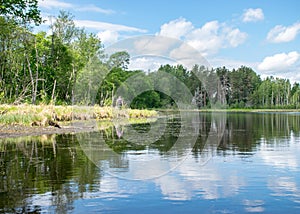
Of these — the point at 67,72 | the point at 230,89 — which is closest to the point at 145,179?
the point at 67,72

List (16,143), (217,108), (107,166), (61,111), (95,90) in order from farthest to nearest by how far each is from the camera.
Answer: (217,108) < (95,90) < (61,111) < (16,143) < (107,166)

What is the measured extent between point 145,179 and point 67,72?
46582 mm

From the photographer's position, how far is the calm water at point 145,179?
8.25 m

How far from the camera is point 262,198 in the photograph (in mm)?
8914

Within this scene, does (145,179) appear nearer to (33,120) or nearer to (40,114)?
(33,120)

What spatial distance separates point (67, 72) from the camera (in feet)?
183

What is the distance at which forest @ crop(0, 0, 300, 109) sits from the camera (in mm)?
38250

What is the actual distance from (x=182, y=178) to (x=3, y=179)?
4.71m

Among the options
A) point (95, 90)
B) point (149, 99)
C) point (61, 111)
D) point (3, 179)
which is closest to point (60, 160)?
point (3, 179)

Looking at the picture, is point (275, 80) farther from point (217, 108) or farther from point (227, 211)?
point (227, 211)

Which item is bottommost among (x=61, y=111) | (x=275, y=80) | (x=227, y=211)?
(x=227, y=211)

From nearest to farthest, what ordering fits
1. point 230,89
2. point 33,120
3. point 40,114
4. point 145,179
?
point 145,179, point 33,120, point 40,114, point 230,89

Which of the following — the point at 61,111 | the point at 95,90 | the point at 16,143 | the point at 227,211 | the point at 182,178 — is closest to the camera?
the point at 227,211

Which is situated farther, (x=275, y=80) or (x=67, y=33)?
(x=275, y=80)
